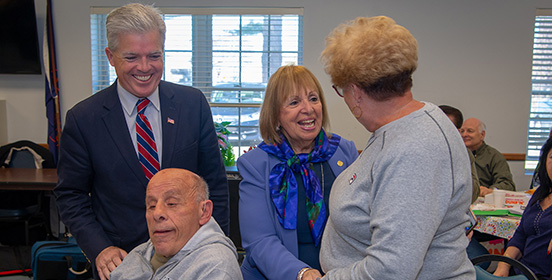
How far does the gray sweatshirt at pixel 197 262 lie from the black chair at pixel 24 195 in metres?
3.41

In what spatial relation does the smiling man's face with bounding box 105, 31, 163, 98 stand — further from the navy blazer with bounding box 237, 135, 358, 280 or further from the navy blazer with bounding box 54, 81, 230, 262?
the navy blazer with bounding box 237, 135, 358, 280

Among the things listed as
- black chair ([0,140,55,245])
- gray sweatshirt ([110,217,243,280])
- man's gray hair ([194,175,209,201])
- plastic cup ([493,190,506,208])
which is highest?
man's gray hair ([194,175,209,201])

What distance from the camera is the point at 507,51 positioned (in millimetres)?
5172

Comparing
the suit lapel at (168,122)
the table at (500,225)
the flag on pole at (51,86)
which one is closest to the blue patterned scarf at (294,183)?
the suit lapel at (168,122)

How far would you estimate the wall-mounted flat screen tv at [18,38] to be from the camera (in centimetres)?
501

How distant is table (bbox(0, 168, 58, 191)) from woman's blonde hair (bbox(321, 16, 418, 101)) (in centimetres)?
365

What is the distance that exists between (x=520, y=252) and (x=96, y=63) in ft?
15.3

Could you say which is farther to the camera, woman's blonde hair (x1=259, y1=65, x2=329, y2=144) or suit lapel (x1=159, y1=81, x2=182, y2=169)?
woman's blonde hair (x1=259, y1=65, x2=329, y2=144)

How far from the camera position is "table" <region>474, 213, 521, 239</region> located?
123 inches

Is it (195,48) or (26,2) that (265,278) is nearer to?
(195,48)

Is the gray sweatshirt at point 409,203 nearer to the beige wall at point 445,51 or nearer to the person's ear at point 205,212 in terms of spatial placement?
the person's ear at point 205,212

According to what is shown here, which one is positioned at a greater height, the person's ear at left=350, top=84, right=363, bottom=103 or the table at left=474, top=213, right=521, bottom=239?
the person's ear at left=350, top=84, right=363, bottom=103

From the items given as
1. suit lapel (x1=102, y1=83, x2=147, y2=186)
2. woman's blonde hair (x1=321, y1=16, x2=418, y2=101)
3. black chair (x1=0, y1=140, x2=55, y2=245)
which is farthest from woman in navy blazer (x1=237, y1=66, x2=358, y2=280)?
black chair (x1=0, y1=140, x2=55, y2=245)

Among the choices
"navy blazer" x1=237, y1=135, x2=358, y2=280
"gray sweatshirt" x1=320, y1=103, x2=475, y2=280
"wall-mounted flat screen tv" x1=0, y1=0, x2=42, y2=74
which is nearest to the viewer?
"gray sweatshirt" x1=320, y1=103, x2=475, y2=280
